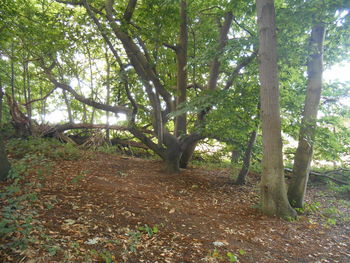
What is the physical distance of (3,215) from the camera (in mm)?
2809

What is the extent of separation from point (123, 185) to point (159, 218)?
1.76 meters

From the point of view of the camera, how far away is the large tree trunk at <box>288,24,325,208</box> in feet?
17.1

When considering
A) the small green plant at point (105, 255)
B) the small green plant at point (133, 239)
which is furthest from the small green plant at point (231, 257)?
the small green plant at point (105, 255)

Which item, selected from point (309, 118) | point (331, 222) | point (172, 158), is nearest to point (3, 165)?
point (172, 158)

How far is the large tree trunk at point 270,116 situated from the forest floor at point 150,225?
41cm

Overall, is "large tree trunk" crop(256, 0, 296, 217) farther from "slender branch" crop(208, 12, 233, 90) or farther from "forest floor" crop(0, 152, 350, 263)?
"slender branch" crop(208, 12, 233, 90)

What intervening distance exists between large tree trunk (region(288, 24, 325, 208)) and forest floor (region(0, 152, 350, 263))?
61 centimetres

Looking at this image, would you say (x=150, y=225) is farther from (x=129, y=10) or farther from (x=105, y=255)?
(x=129, y=10)

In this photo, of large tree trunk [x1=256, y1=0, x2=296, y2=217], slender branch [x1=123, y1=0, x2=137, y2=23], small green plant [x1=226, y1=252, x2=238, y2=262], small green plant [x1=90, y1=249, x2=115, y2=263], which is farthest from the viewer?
slender branch [x1=123, y1=0, x2=137, y2=23]

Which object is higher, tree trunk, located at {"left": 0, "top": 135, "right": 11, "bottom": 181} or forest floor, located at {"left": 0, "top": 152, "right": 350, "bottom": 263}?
tree trunk, located at {"left": 0, "top": 135, "right": 11, "bottom": 181}

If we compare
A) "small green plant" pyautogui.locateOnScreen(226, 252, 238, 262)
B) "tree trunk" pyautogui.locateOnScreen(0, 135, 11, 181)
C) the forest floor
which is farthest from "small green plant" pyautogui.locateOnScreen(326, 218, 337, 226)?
"tree trunk" pyautogui.locateOnScreen(0, 135, 11, 181)

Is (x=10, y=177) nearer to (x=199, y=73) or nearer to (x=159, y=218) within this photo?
(x=159, y=218)

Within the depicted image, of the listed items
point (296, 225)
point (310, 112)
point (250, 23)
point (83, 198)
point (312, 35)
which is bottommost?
point (296, 225)

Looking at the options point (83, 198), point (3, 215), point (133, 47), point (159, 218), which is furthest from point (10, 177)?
point (133, 47)
